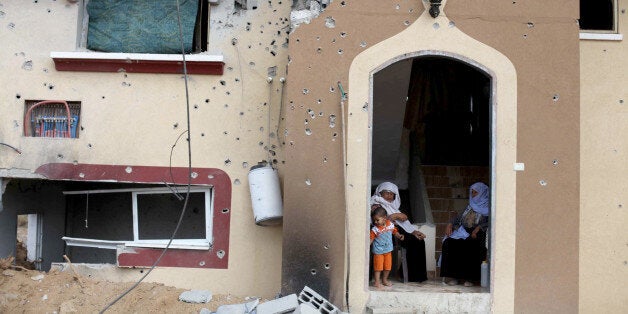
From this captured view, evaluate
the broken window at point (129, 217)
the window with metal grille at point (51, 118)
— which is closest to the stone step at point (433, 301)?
the broken window at point (129, 217)

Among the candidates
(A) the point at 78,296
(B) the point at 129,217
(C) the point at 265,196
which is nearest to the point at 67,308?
(A) the point at 78,296

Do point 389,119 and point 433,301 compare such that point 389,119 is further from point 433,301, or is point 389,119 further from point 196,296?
point 196,296

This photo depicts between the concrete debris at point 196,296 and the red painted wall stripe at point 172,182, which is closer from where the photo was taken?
the concrete debris at point 196,296

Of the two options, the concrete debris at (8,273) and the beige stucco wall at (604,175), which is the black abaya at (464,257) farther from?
the concrete debris at (8,273)

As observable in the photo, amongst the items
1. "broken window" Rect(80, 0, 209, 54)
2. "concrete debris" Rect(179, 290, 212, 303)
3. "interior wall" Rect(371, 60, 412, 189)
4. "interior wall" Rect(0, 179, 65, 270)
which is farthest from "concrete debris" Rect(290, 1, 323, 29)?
"interior wall" Rect(0, 179, 65, 270)

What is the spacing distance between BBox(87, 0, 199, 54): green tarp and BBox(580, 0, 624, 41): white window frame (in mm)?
4525

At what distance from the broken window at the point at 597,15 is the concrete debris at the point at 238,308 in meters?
5.07

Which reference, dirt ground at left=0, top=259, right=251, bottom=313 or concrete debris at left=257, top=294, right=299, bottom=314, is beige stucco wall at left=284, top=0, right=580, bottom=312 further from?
dirt ground at left=0, top=259, right=251, bottom=313

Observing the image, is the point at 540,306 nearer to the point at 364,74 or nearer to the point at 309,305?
the point at 309,305

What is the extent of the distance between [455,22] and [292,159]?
2205mm

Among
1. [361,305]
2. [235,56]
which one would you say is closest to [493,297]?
[361,305]

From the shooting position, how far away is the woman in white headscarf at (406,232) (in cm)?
914

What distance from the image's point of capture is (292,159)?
26.8ft

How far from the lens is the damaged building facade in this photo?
8023 mm
